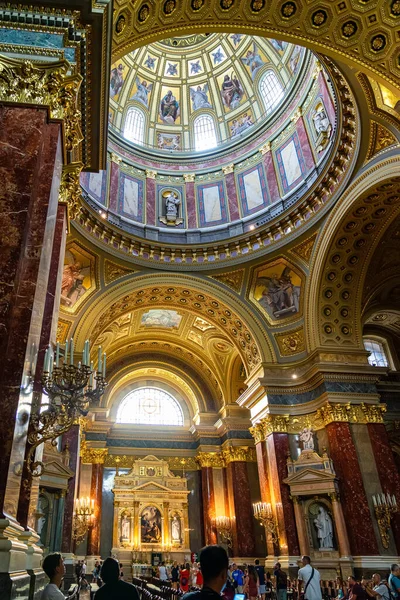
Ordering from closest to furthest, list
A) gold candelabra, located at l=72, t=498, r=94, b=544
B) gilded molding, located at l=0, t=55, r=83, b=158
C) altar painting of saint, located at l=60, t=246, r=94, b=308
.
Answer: gilded molding, located at l=0, t=55, r=83, b=158, altar painting of saint, located at l=60, t=246, r=94, b=308, gold candelabra, located at l=72, t=498, r=94, b=544

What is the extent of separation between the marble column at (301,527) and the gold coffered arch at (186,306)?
16.8ft

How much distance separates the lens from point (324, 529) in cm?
1474

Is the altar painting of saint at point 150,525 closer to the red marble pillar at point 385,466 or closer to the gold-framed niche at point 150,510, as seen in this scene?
the gold-framed niche at point 150,510

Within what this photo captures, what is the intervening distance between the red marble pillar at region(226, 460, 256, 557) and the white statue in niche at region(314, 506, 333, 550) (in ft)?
17.6

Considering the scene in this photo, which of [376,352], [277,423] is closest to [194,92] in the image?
[376,352]

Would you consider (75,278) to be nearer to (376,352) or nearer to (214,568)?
(376,352)

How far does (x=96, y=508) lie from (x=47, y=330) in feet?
55.4

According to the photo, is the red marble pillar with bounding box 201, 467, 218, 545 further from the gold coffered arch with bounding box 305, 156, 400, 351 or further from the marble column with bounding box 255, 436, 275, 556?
the gold coffered arch with bounding box 305, 156, 400, 351

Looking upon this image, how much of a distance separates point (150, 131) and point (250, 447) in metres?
15.3

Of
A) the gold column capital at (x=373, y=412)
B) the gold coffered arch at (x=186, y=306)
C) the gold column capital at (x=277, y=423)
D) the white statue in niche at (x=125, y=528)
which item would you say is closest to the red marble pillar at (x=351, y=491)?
the gold column capital at (x=373, y=412)

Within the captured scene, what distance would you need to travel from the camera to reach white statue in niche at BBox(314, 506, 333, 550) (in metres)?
14.6

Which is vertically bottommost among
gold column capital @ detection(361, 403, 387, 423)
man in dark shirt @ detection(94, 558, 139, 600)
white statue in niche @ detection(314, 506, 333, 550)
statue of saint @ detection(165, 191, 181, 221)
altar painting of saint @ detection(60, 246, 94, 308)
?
man in dark shirt @ detection(94, 558, 139, 600)

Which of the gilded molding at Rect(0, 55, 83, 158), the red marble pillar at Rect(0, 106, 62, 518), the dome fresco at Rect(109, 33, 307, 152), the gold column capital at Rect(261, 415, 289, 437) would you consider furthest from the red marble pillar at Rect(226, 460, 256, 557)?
the gilded molding at Rect(0, 55, 83, 158)

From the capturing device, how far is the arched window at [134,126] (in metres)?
20.4
